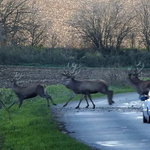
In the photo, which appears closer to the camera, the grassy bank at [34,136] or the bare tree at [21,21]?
the grassy bank at [34,136]

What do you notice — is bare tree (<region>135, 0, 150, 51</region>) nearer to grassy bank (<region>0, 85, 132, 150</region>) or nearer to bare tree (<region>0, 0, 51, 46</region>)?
bare tree (<region>0, 0, 51, 46</region>)

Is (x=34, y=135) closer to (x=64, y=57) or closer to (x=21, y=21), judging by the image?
(x=21, y=21)

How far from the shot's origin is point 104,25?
62.0 m

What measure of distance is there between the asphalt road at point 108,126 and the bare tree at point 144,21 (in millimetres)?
38104

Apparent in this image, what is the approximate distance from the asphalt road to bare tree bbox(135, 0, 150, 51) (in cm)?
3810

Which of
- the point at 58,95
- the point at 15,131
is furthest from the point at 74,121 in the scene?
the point at 58,95

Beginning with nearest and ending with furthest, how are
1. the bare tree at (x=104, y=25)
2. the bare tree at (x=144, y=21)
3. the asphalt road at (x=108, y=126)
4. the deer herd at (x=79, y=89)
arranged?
the asphalt road at (x=108, y=126) → the deer herd at (x=79, y=89) → the bare tree at (x=104, y=25) → the bare tree at (x=144, y=21)

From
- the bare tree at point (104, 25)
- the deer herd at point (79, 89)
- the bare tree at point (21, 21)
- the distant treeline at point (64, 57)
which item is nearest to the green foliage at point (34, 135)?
the deer herd at point (79, 89)

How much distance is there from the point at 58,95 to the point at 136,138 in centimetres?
→ 2284

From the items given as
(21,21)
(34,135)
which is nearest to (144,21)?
(21,21)

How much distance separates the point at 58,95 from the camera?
36.9m

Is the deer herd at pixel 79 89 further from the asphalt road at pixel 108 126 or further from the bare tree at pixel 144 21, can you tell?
the bare tree at pixel 144 21

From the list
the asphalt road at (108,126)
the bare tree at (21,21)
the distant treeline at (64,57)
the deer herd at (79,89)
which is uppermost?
the bare tree at (21,21)

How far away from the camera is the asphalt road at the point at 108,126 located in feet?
44.5
